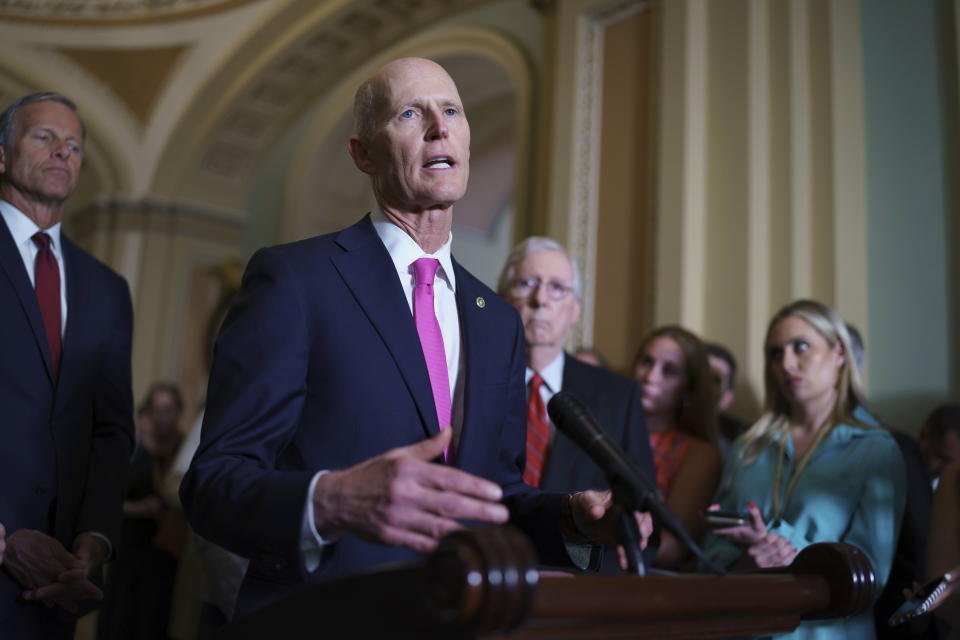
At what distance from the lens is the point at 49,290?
233cm

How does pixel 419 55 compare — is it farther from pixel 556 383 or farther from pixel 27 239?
pixel 27 239

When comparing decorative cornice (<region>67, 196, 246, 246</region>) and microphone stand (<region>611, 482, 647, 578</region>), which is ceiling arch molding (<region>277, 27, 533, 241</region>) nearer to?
decorative cornice (<region>67, 196, 246, 246</region>)

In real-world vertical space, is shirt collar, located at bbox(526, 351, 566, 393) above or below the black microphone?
above

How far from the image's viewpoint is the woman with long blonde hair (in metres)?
2.70

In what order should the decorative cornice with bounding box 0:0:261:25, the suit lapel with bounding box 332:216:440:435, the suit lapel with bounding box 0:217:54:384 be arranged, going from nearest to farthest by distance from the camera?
the suit lapel with bounding box 332:216:440:435 < the suit lapel with bounding box 0:217:54:384 < the decorative cornice with bounding box 0:0:261:25

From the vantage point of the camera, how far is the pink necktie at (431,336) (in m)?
1.53

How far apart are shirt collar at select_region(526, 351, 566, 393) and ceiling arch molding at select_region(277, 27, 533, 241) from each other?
4.18m

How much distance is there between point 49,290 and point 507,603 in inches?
72.8

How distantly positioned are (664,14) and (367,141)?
415 cm

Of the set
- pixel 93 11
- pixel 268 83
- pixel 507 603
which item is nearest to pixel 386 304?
pixel 507 603

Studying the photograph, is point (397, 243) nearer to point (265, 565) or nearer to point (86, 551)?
point (265, 565)

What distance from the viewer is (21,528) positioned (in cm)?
212

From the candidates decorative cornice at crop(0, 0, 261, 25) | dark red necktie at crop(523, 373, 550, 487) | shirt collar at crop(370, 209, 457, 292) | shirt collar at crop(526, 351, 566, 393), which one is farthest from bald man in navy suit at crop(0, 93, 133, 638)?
decorative cornice at crop(0, 0, 261, 25)

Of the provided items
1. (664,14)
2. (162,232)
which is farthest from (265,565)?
(162,232)
